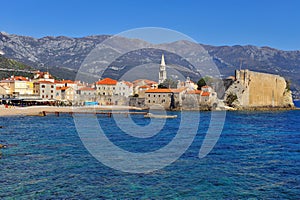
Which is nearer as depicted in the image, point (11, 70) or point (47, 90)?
point (47, 90)

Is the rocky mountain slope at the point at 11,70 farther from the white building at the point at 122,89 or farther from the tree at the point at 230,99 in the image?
the tree at the point at 230,99

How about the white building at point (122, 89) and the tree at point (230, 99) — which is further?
the white building at point (122, 89)

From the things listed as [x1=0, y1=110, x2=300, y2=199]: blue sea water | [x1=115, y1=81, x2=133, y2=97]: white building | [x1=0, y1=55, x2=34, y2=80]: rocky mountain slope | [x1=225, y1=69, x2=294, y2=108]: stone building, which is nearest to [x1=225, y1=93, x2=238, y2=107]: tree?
[x1=225, y1=69, x2=294, y2=108]: stone building

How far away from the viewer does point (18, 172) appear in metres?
14.8

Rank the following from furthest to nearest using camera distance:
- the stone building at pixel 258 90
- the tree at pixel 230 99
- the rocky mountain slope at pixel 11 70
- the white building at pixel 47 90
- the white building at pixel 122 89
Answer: the rocky mountain slope at pixel 11 70 → the white building at pixel 122 89 → the white building at pixel 47 90 → the stone building at pixel 258 90 → the tree at pixel 230 99

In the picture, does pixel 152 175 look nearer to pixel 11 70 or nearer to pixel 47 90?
pixel 47 90

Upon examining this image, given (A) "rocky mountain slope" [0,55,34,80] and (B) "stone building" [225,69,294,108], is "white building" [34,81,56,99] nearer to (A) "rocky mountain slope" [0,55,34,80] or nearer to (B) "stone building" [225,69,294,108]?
(B) "stone building" [225,69,294,108]

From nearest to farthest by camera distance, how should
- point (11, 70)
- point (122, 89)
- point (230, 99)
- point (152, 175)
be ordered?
point (152, 175) < point (230, 99) < point (122, 89) < point (11, 70)

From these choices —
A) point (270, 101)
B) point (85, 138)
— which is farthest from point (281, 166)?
point (270, 101)

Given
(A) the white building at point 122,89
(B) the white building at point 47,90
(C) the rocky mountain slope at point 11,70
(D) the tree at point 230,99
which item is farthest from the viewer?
(C) the rocky mountain slope at point 11,70

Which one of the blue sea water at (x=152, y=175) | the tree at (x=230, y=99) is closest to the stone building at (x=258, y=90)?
the tree at (x=230, y=99)

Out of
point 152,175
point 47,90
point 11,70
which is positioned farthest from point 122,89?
point 152,175

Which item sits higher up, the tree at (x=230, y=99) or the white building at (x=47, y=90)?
the white building at (x=47, y=90)

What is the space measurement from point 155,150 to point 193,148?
8.50ft
